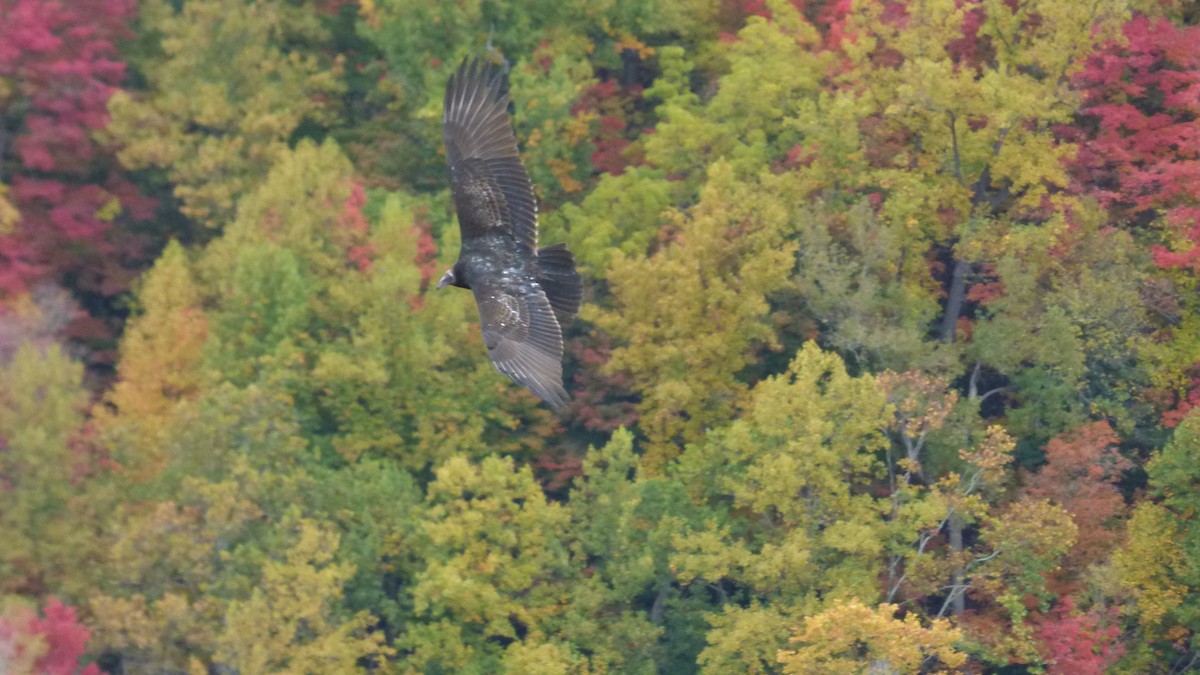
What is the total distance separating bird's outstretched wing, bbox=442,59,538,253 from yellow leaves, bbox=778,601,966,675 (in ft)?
25.7

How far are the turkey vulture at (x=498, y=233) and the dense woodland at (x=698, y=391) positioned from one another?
25.5ft

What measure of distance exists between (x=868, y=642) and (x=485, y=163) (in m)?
8.83

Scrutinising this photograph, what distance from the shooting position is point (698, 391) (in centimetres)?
2738

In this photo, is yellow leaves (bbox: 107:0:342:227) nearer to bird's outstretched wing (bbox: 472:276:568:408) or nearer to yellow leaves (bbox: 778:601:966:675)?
yellow leaves (bbox: 778:601:966:675)

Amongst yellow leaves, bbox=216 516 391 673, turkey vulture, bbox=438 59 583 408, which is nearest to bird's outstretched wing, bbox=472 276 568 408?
turkey vulture, bbox=438 59 583 408

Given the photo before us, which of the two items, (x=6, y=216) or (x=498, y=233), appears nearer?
(x=498, y=233)

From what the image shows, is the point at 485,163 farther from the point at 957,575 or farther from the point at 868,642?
the point at 957,575

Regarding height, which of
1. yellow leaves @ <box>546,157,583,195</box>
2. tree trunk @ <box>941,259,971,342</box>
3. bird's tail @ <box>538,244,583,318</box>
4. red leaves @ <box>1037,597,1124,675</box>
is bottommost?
red leaves @ <box>1037,597,1124,675</box>

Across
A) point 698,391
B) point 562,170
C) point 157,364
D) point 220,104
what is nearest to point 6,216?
point 220,104

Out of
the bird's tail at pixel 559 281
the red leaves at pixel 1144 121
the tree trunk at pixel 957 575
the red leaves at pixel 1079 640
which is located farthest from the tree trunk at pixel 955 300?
the bird's tail at pixel 559 281

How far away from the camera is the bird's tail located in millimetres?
16047

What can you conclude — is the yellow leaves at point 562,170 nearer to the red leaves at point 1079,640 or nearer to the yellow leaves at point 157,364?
the yellow leaves at point 157,364

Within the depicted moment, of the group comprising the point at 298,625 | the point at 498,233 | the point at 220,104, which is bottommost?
the point at 298,625

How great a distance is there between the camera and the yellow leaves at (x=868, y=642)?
21734 millimetres
